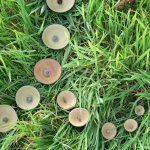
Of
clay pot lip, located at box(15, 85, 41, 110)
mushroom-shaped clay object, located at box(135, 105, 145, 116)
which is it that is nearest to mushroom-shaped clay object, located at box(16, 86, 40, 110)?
clay pot lip, located at box(15, 85, 41, 110)

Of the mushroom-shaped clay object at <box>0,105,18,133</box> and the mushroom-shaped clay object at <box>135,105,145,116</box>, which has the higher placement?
the mushroom-shaped clay object at <box>0,105,18,133</box>

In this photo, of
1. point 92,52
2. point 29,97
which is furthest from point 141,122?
point 29,97

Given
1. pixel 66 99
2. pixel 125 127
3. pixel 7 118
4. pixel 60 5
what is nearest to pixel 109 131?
pixel 125 127

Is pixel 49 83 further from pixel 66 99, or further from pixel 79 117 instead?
pixel 79 117

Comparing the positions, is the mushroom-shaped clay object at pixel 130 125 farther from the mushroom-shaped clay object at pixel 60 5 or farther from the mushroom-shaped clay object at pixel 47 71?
the mushroom-shaped clay object at pixel 60 5

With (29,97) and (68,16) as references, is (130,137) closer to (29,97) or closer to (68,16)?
(29,97)

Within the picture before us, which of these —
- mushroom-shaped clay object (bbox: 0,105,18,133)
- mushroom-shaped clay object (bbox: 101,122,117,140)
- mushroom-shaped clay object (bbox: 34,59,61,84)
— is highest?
mushroom-shaped clay object (bbox: 34,59,61,84)

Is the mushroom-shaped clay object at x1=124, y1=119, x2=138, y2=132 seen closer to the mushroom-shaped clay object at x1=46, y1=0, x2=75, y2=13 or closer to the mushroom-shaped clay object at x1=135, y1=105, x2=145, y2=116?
the mushroom-shaped clay object at x1=135, y1=105, x2=145, y2=116
